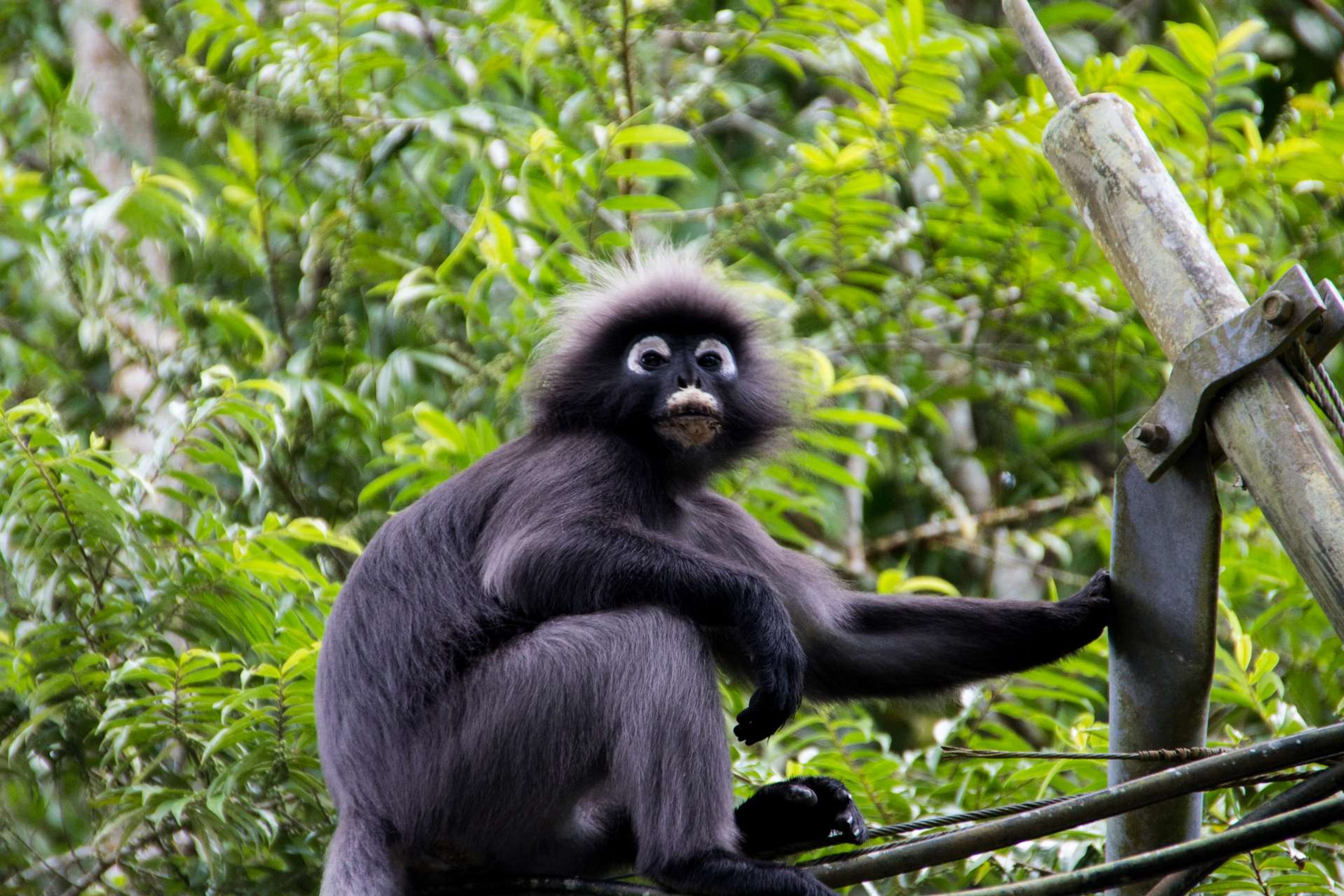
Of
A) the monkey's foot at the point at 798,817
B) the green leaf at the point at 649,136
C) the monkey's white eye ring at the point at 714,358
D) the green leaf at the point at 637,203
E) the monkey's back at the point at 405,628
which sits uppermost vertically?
the green leaf at the point at 649,136

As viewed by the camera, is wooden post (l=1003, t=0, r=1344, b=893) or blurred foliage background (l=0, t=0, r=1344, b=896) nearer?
wooden post (l=1003, t=0, r=1344, b=893)

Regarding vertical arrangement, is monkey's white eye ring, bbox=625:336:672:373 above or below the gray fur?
above

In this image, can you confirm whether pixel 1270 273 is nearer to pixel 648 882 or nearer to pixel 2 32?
pixel 648 882

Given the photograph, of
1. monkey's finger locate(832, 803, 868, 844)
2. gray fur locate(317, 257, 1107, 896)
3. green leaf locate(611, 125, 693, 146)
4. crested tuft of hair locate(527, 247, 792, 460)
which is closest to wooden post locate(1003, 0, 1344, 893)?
gray fur locate(317, 257, 1107, 896)

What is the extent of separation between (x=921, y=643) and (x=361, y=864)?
1579 mm

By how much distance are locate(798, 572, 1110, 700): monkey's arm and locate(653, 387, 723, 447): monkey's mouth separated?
0.59 m

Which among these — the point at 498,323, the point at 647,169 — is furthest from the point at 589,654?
the point at 498,323

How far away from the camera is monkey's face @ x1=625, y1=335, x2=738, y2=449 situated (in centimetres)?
403

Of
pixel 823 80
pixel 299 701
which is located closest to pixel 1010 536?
pixel 823 80

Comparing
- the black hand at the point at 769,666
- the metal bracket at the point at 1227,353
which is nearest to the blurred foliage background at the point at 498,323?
the black hand at the point at 769,666

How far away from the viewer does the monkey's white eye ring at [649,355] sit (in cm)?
422

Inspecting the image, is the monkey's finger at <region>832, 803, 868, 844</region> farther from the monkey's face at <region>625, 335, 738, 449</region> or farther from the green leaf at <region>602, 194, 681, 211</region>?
the green leaf at <region>602, 194, 681, 211</region>

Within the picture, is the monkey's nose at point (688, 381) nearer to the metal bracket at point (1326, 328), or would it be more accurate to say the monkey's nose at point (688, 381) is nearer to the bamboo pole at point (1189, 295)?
the bamboo pole at point (1189, 295)

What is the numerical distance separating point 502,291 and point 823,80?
147 centimetres
